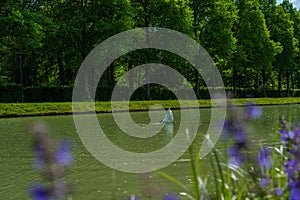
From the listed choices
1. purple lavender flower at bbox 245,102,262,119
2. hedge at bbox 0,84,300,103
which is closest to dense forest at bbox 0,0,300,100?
hedge at bbox 0,84,300,103

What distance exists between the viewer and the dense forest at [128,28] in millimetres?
30562

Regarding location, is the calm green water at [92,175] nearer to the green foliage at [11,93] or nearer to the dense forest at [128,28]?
the green foliage at [11,93]

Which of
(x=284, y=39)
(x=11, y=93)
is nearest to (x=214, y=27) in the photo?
(x=284, y=39)

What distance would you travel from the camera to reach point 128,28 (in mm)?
32469

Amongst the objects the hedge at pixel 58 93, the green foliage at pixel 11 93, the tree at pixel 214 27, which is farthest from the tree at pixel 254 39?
the green foliage at pixel 11 93

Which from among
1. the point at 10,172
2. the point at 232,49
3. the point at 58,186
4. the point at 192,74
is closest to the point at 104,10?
the point at 232,49

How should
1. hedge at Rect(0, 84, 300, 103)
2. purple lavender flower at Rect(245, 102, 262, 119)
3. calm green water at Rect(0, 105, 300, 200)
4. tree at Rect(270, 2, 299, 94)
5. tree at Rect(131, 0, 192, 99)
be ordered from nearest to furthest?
purple lavender flower at Rect(245, 102, 262, 119) < calm green water at Rect(0, 105, 300, 200) < hedge at Rect(0, 84, 300, 103) < tree at Rect(131, 0, 192, 99) < tree at Rect(270, 2, 299, 94)

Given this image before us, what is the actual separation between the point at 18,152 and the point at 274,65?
45792 millimetres

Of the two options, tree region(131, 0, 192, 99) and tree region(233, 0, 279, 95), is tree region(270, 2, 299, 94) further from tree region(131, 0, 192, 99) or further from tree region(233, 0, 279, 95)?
tree region(131, 0, 192, 99)

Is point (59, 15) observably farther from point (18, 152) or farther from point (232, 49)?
point (18, 152)

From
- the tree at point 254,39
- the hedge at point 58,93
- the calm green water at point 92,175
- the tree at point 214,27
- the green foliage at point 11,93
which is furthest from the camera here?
the tree at point 254,39

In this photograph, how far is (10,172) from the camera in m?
8.06

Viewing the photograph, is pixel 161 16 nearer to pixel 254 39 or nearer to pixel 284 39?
pixel 254 39

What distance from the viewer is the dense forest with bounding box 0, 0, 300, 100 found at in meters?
30.6
